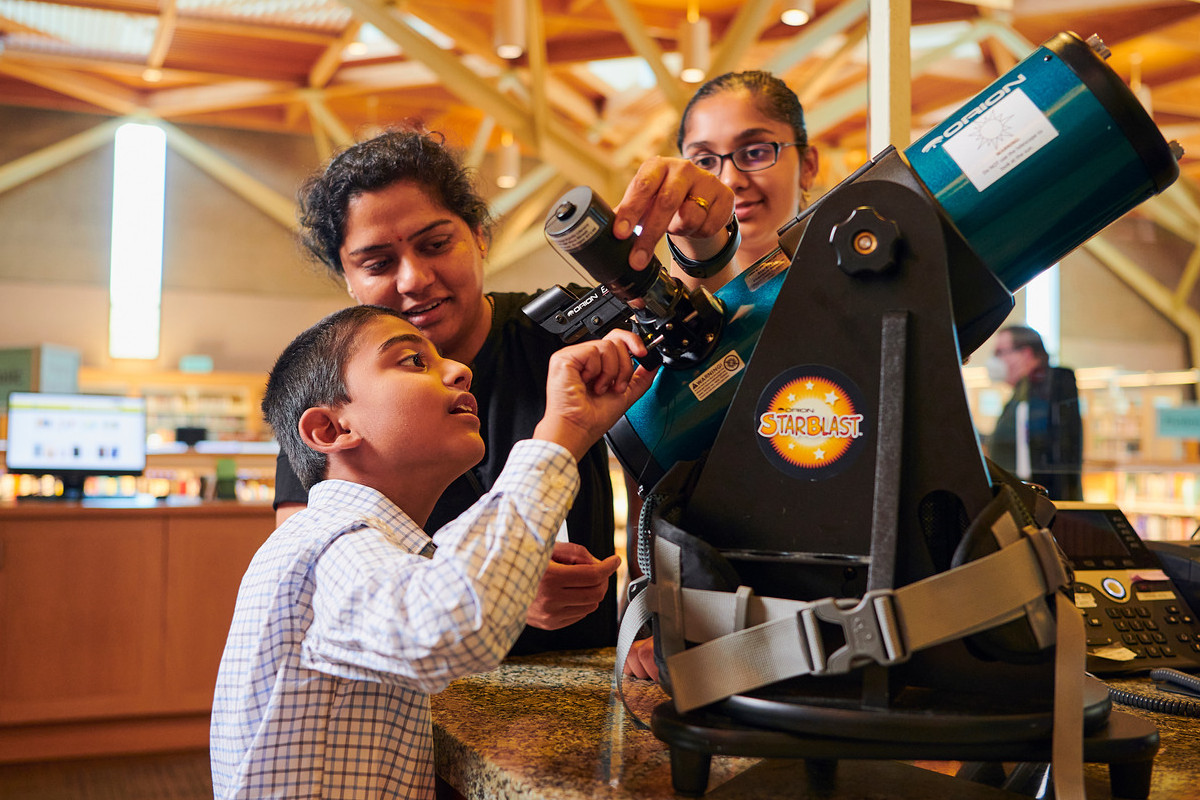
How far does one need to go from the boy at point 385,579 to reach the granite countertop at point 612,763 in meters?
0.08

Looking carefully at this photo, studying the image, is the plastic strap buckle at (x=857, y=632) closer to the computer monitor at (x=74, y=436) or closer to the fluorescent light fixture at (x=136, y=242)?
the computer monitor at (x=74, y=436)

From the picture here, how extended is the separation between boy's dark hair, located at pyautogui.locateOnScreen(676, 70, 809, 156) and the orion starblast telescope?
0.85 m

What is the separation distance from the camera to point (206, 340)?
12039mm

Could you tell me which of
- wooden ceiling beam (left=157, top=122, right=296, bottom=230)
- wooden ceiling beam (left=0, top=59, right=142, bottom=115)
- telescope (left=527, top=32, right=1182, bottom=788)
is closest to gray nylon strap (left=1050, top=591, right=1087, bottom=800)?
telescope (left=527, top=32, right=1182, bottom=788)

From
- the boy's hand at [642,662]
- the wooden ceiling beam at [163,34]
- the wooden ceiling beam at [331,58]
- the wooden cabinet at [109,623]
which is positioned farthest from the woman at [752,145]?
the wooden ceiling beam at [331,58]

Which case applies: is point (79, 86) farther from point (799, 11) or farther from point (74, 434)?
point (799, 11)

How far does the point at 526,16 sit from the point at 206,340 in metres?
7.40

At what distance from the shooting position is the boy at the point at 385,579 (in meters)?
0.79

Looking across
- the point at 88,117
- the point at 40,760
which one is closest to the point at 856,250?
the point at 40,760

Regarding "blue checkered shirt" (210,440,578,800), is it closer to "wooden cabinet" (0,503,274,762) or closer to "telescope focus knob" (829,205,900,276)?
"telescope focus knob" (829,205,900,276)

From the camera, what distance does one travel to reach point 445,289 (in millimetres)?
1350


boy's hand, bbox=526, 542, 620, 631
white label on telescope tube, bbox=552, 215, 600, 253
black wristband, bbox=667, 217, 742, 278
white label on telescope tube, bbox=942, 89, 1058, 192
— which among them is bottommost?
boy's hand, bbox=526, 542, 620, 631

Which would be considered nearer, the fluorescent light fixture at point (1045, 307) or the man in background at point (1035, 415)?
the man in background at point (1035, 415)

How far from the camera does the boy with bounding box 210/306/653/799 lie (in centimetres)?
79
